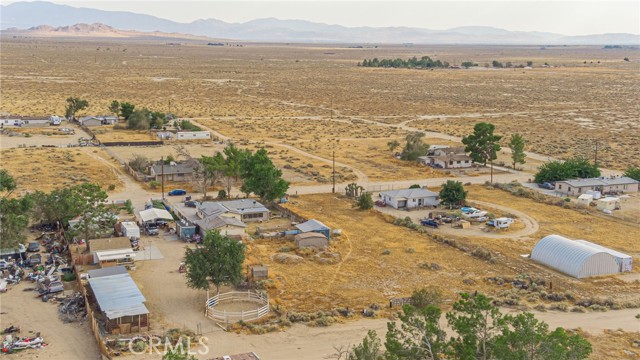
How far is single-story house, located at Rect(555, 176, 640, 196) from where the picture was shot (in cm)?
5588

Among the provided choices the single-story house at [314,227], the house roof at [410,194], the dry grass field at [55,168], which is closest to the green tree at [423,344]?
the single-story house at [314,227]

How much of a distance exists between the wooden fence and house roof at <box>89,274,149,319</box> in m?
3.08

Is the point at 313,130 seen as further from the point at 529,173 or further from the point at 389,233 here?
the point at 389,233

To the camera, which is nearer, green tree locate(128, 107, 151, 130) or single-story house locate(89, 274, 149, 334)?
single-story house locate(89, 274, 149, 334)

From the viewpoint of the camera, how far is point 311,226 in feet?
143

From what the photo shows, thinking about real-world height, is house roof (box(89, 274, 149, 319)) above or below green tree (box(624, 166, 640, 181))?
below

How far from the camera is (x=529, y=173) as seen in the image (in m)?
65.5

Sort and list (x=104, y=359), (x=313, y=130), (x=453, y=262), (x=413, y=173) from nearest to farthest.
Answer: (x=104, y=359) → (x=453, y=262) → (x=413, y=173) → (x=313, y=130)

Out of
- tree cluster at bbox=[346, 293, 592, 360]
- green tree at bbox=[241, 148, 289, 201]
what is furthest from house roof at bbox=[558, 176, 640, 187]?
tree cluster at bbox=[346, 293, 592, 360]

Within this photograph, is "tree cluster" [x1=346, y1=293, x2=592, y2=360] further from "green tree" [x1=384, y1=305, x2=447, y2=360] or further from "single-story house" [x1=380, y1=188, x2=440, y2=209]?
"single-story house" [x1=380, y1=188, x2=440, y2=209]

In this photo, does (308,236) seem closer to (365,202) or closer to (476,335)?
(365,202)

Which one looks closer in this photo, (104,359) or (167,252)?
(104,359)

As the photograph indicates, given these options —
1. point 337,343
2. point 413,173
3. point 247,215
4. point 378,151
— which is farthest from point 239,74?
point 337,343

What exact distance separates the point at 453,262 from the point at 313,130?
54479mm
